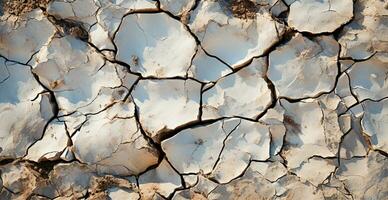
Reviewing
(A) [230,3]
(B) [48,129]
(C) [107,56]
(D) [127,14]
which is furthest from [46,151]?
(A) [230,3]

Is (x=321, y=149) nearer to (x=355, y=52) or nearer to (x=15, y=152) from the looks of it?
(x=355, y=52)

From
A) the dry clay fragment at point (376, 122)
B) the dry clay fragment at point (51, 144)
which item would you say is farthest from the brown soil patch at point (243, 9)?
the dry clay fragment at point (51, 144)

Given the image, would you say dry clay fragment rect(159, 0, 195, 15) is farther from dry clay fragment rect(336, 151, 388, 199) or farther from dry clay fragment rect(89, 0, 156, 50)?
dry clay fragment rect(336, 151, 388, 199)

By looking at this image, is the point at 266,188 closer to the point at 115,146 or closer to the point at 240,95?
the point at 240,95

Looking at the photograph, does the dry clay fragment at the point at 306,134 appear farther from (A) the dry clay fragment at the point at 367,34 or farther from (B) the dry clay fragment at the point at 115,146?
(B) the dry clay fragment at the point at 115,146

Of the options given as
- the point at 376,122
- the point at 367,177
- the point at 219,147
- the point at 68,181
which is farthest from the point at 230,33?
the point at 68,181

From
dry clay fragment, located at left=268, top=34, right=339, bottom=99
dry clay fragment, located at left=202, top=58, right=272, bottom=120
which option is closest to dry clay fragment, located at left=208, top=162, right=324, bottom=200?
dry clay fragment, located at left=202, top=58, right=272, bottom=120

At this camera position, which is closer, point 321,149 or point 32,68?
point 321,149
